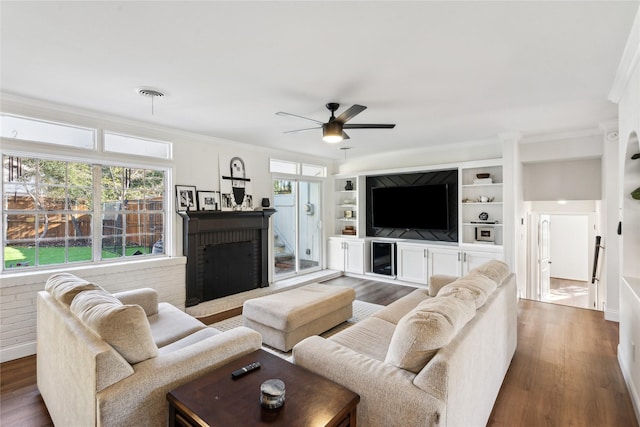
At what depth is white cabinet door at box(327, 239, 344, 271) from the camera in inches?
264

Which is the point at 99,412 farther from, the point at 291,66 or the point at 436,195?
the point at 436,195

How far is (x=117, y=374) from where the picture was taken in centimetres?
147

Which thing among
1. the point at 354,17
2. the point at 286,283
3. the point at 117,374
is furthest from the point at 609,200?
the point at 117,374

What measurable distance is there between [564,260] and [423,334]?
8323 millimetres

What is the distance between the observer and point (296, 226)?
6.36 m

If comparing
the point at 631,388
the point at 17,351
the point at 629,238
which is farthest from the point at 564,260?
the point at 17,351

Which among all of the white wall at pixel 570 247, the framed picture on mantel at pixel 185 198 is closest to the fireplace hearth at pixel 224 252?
the framed picture on mantel at pixel 185 198

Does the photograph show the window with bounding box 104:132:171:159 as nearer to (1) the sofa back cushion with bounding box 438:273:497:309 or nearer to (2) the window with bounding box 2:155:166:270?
(2) the window with bounding box 2:155:166:270

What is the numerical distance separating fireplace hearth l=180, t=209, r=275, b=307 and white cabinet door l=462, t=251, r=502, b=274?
130 inches

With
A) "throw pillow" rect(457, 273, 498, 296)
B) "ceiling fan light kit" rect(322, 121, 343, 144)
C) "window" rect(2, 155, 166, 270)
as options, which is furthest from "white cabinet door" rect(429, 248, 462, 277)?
"window" rect(2, 155, 166, 270)

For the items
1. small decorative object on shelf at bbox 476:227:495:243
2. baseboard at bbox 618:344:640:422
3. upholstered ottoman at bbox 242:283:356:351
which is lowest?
baseboard at bbox 618:344:640:422

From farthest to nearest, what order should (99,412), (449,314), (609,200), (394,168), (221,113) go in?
(394,168)
(609,200)
(221,113)
(449,314)
(99,412)

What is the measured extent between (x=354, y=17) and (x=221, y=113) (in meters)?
2.25

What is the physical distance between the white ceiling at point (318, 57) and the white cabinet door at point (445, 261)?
7.71 feet
